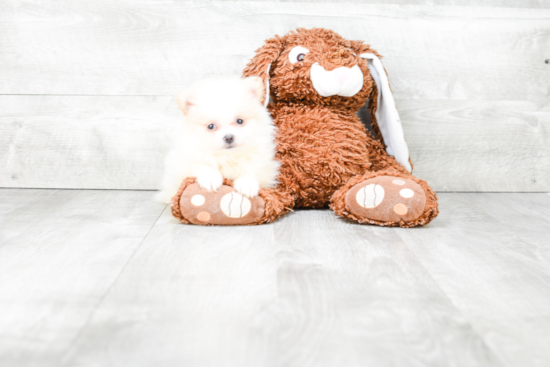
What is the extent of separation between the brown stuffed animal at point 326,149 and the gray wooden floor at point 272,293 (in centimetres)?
5

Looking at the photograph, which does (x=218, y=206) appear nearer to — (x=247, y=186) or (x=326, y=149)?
(x=247, y=186)

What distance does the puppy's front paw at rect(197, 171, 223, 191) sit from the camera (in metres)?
0.97

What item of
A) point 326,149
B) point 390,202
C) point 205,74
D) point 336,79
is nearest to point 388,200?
point 390,202

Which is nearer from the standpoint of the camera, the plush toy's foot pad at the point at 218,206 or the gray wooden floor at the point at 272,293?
the gray wooden floor at the point at 272,293

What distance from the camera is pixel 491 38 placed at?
1.33 metres

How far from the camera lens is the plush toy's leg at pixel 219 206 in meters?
0.97

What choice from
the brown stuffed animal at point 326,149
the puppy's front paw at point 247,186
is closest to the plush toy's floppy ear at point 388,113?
the brown stuffed animal at point 326,149

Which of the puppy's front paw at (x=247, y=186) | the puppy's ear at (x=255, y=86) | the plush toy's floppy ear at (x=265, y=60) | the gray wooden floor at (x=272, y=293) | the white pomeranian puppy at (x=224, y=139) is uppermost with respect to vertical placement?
the plush toy's floppy ear at (x=265, y=60)

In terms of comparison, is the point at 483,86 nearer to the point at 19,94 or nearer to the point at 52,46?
the point at 52,46

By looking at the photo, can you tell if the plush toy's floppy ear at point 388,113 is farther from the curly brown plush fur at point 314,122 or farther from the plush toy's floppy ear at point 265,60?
the plush toy's floppy ear at point 265,60

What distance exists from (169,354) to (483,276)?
1.72 feet

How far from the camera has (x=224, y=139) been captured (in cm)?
97

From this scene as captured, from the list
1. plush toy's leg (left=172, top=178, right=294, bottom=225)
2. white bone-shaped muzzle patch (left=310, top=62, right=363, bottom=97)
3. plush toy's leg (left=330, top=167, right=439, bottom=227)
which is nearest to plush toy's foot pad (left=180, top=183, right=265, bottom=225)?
plush toy's leg (left=172, top=178, right=294, bottom=225)

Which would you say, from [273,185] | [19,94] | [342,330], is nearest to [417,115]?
[273,185]
